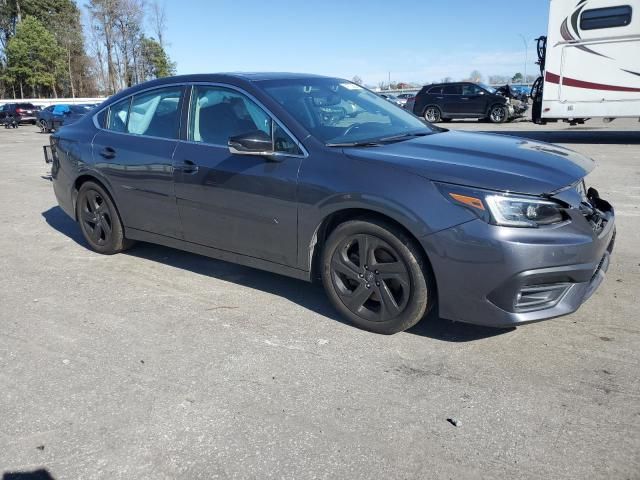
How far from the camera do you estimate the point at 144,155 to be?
15.5ft

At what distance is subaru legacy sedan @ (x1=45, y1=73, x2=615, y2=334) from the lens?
3.13 metres

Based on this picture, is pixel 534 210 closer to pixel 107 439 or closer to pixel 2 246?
pixel 107 439

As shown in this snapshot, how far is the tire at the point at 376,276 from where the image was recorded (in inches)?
133

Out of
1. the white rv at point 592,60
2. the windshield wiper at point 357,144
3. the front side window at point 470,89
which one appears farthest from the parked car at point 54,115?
the windshield wiper at point 357,144

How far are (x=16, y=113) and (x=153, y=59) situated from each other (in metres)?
33.3

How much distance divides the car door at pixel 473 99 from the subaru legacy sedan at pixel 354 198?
66.4 feet

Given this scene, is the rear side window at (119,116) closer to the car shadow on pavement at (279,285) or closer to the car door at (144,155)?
the car door at (144,155)

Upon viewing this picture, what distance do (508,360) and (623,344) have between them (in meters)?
0.75

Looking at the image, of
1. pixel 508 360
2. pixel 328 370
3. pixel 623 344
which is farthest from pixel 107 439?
pixel 623 344

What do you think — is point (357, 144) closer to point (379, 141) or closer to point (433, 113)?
point (379, 141)

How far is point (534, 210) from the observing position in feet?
10.2

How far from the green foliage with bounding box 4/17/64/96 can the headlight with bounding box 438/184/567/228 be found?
5985 centimetres

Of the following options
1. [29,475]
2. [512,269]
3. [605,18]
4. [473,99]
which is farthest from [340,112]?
[473,99]

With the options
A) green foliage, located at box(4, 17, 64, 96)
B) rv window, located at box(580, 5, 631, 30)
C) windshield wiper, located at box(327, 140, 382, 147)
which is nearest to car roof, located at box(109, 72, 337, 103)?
windshield wiper, located at box(327, 140, 382, 147)
